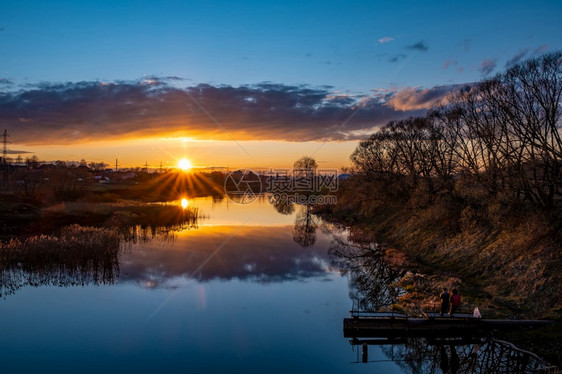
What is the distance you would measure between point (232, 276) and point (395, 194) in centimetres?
3658

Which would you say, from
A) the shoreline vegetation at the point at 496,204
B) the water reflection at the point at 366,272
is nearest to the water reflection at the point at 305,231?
the water reflection at the point at 366,272

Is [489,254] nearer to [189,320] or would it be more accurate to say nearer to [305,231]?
[189,320]

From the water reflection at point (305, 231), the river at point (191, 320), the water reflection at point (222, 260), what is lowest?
the river at point (191, 320)

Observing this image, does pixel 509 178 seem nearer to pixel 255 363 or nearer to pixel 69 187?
pixel 255 363

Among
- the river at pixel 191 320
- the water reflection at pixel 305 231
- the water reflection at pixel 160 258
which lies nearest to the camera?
the river at pixel 191 320

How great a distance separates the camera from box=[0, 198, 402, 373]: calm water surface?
16.8 meters

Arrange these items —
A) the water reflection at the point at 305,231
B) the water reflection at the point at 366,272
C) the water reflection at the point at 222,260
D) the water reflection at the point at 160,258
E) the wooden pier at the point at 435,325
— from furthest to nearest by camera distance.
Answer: the water reflection at the point at 305,231 → the water reflection at the point at 222,260 → the water reflection at the point at 160,258 → the water reflection at the point at 366,272 → the wooden pier at the point at 435,325

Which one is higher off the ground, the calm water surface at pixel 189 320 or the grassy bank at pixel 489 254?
the grassy bank at pixel 489 254

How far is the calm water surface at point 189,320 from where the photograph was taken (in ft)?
55.3

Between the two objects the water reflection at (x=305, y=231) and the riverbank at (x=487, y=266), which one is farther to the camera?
the water reflection at (x=305, y=231)

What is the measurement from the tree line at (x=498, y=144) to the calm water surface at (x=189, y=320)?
1626cm

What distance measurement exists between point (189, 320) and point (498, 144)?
92.8 feet

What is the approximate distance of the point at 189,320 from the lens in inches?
832

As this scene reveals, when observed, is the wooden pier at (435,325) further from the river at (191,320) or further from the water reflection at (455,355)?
the river at (191,320)
